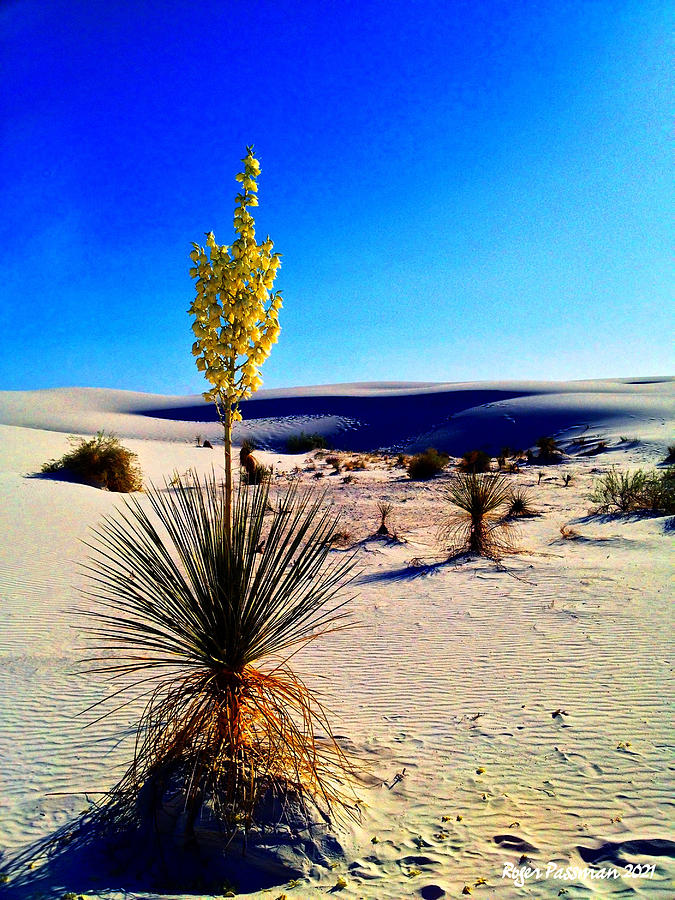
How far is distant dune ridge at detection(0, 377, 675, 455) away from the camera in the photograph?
40.0m

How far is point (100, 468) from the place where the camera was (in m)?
15.7

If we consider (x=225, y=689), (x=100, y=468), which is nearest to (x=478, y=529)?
(x=225, y=689)

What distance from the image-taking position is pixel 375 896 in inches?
94.7

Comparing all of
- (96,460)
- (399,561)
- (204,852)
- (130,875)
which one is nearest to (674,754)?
(204,852)

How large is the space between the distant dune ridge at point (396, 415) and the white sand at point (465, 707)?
2434 cm

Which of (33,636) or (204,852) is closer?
(204,852)

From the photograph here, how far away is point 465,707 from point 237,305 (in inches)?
128

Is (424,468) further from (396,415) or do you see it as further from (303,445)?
(396,415)

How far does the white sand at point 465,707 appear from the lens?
2.67m

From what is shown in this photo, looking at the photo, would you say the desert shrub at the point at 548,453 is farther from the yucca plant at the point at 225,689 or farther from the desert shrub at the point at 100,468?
the yucca plant at the point at 225,689

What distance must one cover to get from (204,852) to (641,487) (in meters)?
11.7

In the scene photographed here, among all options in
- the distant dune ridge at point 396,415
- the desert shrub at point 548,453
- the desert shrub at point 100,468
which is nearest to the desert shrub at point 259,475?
the desert shrub at point 100,468

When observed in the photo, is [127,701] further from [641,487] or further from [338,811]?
[641,487]

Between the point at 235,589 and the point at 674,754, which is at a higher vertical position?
the point at 235,589
